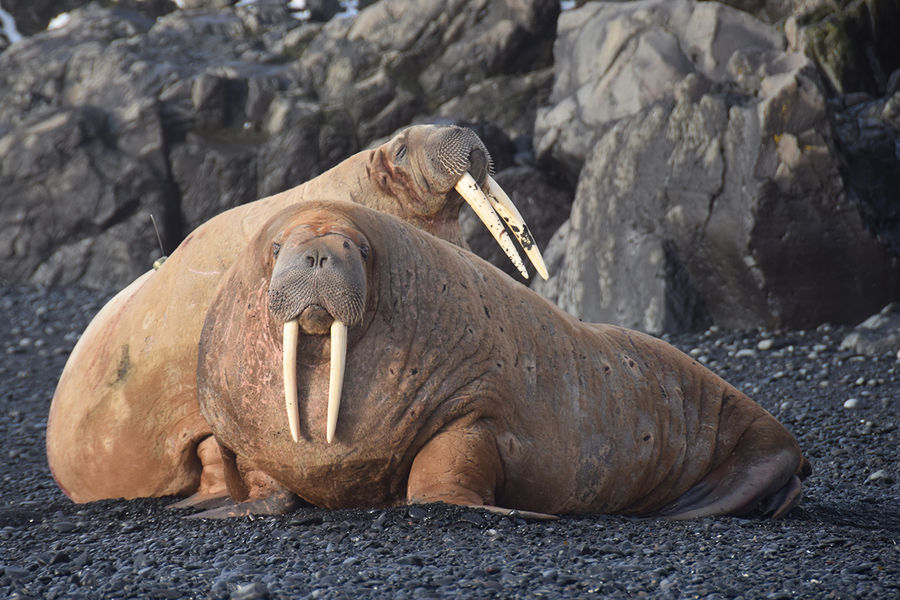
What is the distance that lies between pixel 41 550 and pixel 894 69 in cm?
1176

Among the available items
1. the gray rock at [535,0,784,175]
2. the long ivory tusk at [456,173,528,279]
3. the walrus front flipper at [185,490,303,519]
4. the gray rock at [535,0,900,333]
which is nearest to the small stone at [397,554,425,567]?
the walrus front flipper at [185,490,303,519]

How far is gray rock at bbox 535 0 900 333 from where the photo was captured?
31.1 feet

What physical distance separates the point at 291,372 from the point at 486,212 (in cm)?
205

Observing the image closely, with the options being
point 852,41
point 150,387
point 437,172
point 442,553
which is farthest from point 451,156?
point 852,41

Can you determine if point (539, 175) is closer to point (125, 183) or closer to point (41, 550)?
point (125, 183)

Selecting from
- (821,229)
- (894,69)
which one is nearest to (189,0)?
(894,69)

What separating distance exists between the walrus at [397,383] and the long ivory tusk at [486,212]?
917mm

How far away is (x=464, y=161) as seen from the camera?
5.47m

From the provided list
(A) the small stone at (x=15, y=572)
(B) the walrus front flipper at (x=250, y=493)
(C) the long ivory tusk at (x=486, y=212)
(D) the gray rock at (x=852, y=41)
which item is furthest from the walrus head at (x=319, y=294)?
(D) the gray rock at (x=852, y=41)

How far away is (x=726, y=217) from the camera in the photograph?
32.2ft

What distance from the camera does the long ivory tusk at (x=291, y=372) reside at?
11.4ft

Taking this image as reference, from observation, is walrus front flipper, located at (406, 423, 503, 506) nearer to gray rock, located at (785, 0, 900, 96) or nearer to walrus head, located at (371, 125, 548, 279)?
walrus head, located at (371, 125, 548, 279)

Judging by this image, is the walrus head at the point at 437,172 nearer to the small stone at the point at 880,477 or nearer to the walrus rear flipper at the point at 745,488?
the walrus rear flipper at the point at 745,488

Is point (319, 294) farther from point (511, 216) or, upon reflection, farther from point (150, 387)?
point (511, 216)
